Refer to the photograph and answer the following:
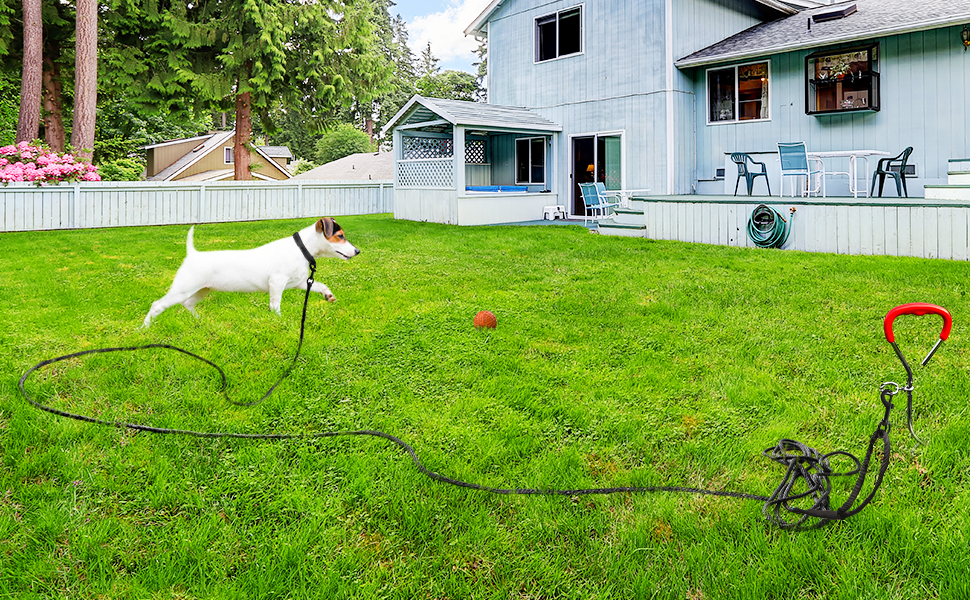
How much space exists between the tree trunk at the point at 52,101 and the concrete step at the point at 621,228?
51.4 ft

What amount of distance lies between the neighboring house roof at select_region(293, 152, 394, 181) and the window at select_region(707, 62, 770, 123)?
1910cm

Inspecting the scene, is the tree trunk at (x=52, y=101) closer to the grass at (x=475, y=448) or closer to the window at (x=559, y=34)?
the window at (x=559, y=34)

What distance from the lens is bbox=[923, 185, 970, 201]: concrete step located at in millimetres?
9383

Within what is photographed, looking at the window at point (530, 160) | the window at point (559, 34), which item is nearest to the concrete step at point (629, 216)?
the window at point (530, 160)

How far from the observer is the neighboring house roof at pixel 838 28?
11.0 meters

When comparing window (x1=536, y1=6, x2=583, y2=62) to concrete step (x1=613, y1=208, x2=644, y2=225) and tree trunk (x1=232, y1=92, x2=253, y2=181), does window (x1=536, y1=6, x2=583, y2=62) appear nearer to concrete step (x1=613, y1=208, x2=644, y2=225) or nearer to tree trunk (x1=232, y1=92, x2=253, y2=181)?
concrete step (x1=613, y1=208, x2=644, y2=225)

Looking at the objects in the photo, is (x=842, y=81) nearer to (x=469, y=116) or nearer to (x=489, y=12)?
(x=469, y=116)

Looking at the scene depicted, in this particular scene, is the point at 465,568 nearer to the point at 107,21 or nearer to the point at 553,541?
the point at 553,541

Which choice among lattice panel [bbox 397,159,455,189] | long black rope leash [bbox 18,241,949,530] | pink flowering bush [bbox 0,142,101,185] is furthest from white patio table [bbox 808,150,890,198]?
pink flowering bush [bbox 0,142,101,185]

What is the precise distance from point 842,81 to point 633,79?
3.97 m

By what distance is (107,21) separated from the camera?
61.7 feet

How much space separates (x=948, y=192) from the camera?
977cm

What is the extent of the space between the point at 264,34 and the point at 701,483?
19942 mm

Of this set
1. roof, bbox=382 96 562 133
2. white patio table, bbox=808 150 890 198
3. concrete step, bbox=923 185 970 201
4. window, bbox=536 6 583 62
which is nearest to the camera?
concrete step, bbox=923 185 970 201
